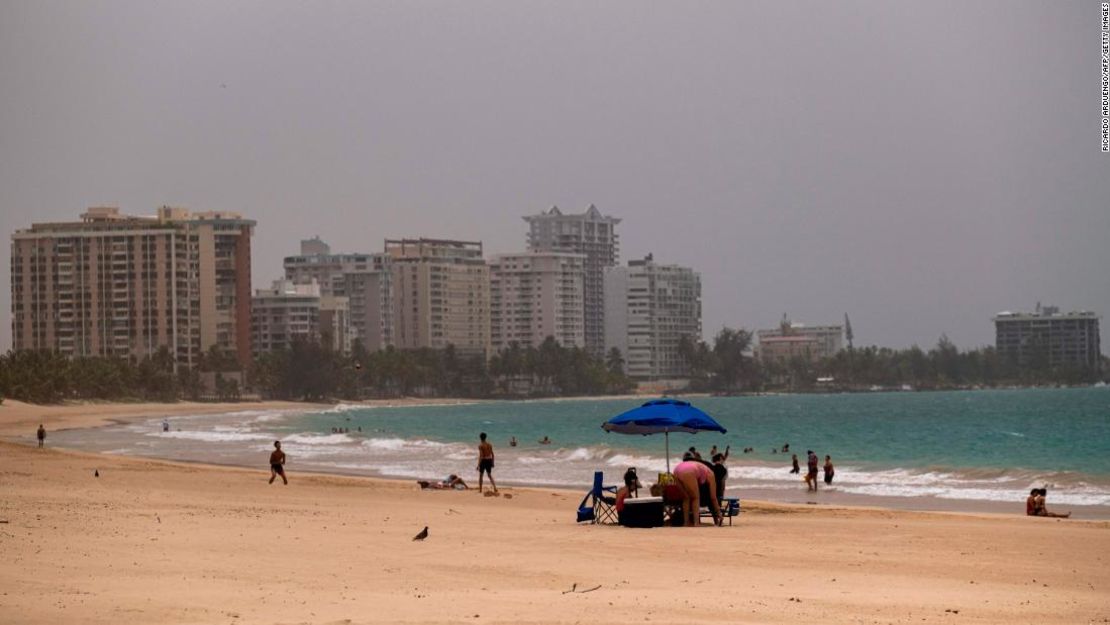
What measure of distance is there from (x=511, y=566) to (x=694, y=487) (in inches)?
211

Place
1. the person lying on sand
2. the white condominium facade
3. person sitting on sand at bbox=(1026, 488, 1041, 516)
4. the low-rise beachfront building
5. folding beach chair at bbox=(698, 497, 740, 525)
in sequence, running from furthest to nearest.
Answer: the white condominium facade
the low-rise beachfront building
the person lying on sand
person sitting on sand at bbox=(1026, 488, 1041, 516)
folding beach chair at bbox=(698, 497, 740, 525)

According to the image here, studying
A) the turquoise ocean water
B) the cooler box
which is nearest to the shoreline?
the cooler box

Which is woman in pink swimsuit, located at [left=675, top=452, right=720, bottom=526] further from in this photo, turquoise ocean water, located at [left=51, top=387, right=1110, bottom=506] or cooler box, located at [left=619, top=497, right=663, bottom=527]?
turquoise ocean water, located at [left=51, top=387, right=1110, bottom=506]

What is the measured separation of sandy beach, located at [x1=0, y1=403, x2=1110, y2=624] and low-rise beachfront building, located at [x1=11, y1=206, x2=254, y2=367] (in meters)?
152

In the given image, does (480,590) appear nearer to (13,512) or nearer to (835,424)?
(13,512)

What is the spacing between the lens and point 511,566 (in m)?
14.5

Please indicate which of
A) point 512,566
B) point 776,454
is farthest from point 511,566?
point 776,454

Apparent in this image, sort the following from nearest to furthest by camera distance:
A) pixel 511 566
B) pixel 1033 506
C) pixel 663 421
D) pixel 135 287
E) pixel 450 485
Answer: pixel 511 566 < pixel 663 421 < pixel 1033 506 < pixel 450 485 < pixel 135 287

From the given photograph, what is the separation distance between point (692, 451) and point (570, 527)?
2722 millimetres

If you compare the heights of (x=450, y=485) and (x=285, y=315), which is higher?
(x=285, y=315)

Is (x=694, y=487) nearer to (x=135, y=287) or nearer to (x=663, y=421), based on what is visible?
(x=663, y=421)

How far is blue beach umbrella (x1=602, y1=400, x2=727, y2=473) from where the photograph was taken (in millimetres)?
20859

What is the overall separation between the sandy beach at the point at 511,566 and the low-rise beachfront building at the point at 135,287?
152m

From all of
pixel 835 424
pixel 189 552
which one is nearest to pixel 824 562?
pixel 189 552
